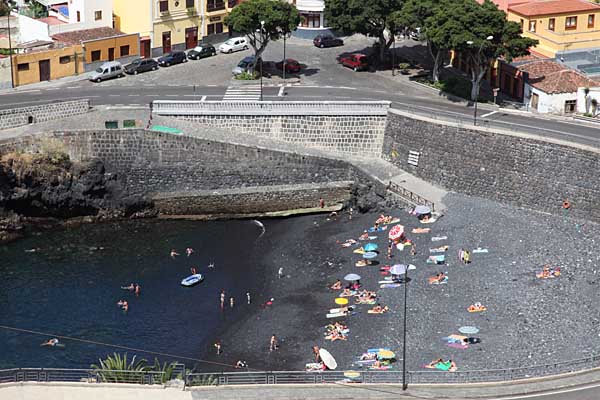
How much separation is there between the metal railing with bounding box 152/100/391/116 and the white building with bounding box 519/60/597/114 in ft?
32.8

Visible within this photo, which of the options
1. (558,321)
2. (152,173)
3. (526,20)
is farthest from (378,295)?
(526,20)

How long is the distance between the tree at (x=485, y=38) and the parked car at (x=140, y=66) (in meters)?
23.5

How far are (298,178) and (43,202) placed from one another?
1672cm

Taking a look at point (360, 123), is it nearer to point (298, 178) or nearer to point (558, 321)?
point (298, 178)

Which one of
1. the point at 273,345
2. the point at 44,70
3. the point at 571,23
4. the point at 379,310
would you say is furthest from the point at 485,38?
the point at 44,70

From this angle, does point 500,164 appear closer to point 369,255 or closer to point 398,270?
point 369,255

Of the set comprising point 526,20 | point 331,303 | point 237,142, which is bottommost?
point 331,303

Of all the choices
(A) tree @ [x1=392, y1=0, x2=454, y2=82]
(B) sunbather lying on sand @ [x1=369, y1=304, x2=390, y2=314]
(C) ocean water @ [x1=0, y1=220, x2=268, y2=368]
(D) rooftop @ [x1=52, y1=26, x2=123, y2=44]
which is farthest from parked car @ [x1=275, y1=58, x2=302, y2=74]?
(B) sunbather lying on sand @ [x1=369, y1=304, x2=390, y2=314]

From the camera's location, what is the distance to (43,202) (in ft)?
247

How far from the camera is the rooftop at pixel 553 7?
8619 cm

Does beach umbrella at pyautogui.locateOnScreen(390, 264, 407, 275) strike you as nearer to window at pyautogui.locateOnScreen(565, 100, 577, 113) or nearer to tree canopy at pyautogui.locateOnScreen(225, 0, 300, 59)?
window at pyautogui.locateOnScreen(565, 100, 577, 113)

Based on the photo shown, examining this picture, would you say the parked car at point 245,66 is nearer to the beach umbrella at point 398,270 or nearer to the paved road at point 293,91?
the paved road at point 293,91

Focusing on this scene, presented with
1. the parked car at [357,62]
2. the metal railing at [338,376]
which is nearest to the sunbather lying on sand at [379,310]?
the metal railing at [338,376]

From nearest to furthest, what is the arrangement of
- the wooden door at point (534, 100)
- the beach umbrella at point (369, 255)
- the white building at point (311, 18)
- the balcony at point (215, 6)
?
the beach umbrella at point (369, 255), the wooden door at point (534, 100), the balcony at point (215, 6), the white building at point (311, 18)
